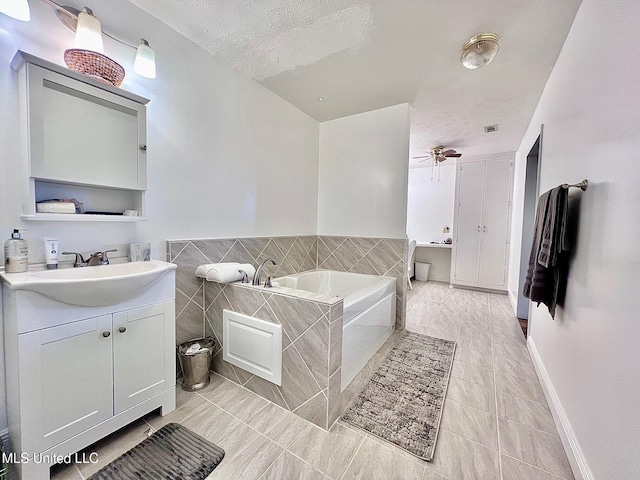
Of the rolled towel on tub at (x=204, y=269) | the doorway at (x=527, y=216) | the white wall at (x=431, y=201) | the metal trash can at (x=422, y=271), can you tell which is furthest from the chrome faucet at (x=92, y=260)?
the metal trash can at (x=422, y=271)

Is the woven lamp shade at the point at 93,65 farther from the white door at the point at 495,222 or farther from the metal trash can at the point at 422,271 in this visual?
the metal trash can at the point at 422,271

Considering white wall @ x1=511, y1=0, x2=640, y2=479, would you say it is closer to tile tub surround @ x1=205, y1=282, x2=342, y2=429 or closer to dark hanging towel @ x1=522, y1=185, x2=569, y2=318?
dark hanging towel @ x1=522, y1=185, x2=569, y2=318

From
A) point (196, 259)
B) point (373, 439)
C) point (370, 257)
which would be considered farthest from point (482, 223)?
point (196, 259)

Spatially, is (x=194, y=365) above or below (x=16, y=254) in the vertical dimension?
below

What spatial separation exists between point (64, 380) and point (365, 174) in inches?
115

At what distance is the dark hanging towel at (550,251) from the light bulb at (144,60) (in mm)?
2588

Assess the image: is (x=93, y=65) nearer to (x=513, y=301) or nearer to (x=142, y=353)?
(x=142, y=353)

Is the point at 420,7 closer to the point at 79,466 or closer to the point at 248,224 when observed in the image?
the point at 248,224

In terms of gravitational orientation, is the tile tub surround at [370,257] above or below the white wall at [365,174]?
below

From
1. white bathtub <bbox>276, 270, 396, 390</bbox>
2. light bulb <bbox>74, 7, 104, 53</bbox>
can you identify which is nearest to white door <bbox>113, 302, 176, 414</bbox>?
white bathtub <bbox>276, 270, 396, 390</bbox>

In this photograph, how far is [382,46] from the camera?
1.88 metres

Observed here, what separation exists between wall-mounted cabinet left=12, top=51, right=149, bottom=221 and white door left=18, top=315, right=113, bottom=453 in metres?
0.58

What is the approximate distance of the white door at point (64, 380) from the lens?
41.0 inches

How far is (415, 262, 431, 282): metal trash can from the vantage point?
531cm
